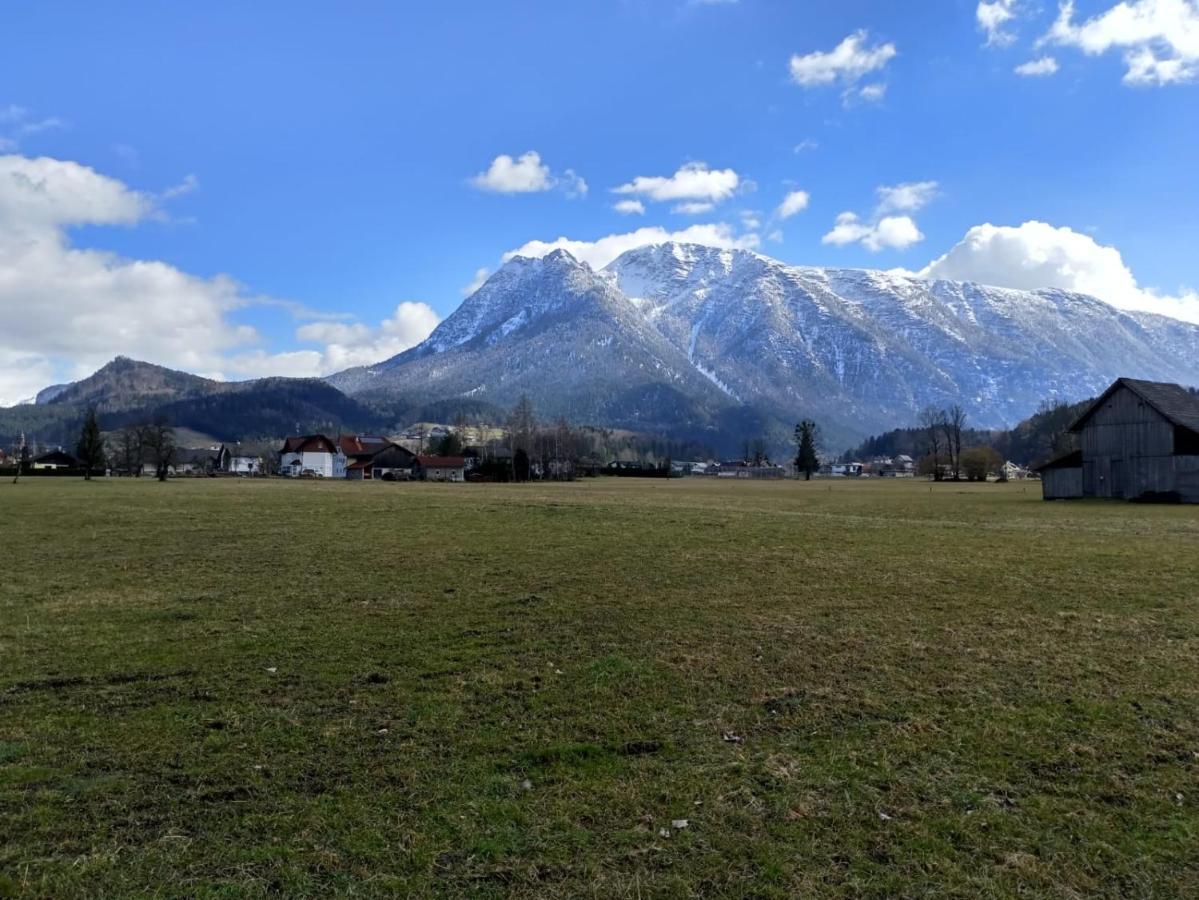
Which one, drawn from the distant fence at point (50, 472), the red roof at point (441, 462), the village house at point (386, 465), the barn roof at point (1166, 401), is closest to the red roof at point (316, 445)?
the village house at point (386, 465)

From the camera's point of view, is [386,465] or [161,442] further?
[386,465]

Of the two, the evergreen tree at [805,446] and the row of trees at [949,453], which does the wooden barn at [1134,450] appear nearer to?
the row of trees at [949,453]

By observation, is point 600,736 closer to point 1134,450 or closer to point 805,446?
point 1134,450

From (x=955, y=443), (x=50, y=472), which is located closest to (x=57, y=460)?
(x=50, y=472)

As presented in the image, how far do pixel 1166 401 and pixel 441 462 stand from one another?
10844 centimetres

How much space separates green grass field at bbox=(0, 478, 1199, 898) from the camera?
503cm

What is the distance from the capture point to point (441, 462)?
13438 centimetres

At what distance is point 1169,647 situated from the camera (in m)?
10.5

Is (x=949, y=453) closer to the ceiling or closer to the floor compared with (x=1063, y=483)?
closer to the ceiling

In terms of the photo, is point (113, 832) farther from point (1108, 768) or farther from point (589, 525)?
point (589, 525)

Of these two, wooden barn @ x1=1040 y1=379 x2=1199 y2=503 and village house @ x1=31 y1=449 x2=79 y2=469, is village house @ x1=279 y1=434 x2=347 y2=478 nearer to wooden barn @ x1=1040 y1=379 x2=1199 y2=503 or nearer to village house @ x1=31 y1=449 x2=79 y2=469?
village house @ x1=31 y1=449 x2=79 y2=469

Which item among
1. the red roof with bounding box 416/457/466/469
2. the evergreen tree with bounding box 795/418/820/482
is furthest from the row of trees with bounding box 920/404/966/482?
the red roof with bounding box 416/457/466/469

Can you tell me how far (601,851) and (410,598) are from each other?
10120 millimetres

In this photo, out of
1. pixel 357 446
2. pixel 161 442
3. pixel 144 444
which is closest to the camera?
pixel 161 442
